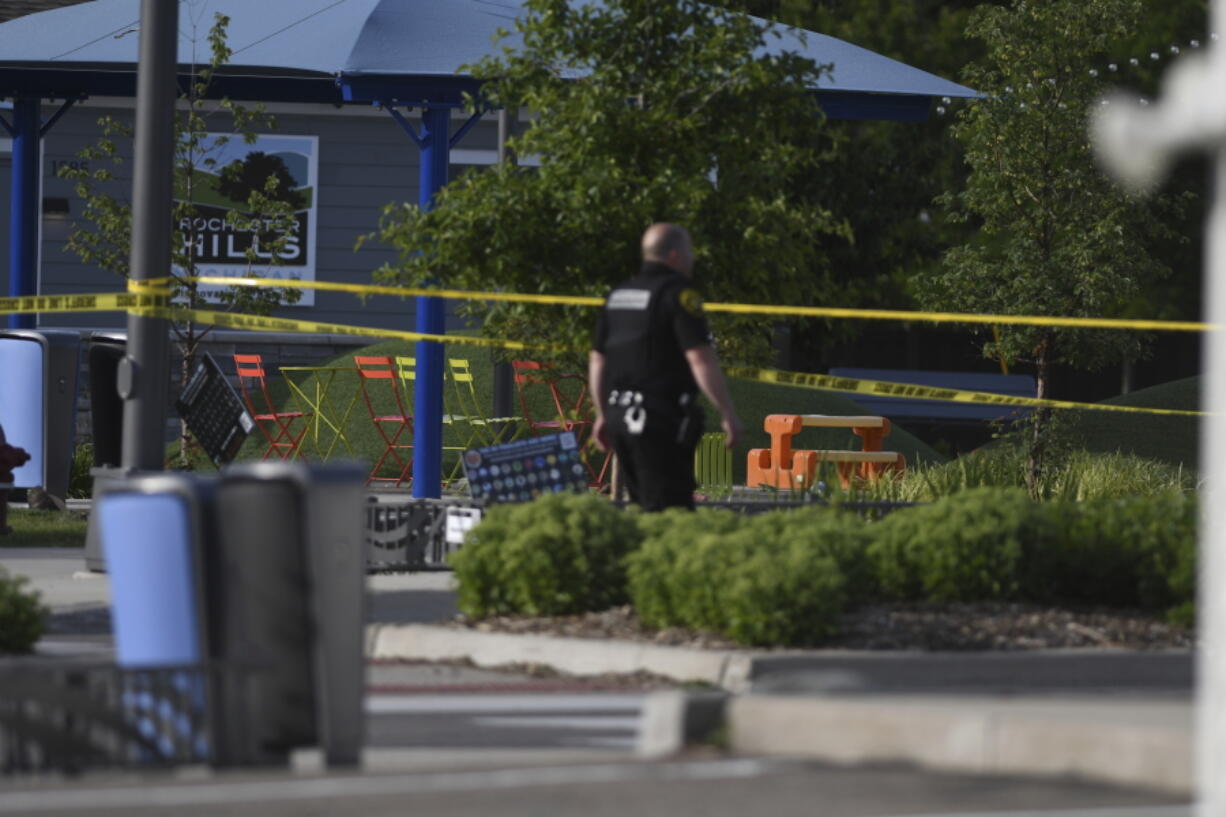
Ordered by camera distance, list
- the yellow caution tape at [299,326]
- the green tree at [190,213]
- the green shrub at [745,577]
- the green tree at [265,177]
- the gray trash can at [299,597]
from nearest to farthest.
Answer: the gray trash can at [299,597] < the green shrub at [745,577] < the yellow caution tape at [299,326] < the green tree at [190,213] < the green tree at [265,177]

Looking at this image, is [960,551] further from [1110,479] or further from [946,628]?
[1110,479]

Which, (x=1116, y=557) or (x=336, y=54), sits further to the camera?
(x=336, y=54)

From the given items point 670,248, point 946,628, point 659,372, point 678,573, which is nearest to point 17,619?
point 678,573

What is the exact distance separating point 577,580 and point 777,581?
4.01 feet

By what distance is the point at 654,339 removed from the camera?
33.2 ft

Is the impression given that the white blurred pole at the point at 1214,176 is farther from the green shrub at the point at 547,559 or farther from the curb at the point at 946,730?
the green shrub at the point at 547,559

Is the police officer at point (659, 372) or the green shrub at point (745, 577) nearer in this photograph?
the green shrub at point (745, 577)

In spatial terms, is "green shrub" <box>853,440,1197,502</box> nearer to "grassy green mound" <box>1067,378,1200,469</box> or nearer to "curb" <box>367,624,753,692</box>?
"grassy green mound" <box>1067,378,1200,469</box>

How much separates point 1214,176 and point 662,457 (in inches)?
258

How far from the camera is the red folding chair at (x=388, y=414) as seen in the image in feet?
68.2

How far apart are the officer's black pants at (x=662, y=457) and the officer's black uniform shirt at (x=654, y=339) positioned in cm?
16

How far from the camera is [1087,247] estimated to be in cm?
2008

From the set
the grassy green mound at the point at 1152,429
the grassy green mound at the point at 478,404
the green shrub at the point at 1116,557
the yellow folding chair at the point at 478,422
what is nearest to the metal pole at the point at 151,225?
the green shrub at the point at 1116,557

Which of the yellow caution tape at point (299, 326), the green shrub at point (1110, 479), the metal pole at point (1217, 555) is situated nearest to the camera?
the metal pole at point (1217, 555)
